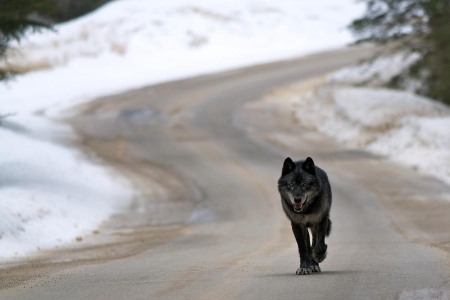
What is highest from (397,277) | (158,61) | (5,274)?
(397,277)

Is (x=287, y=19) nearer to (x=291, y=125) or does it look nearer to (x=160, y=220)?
(x=291, y=125)

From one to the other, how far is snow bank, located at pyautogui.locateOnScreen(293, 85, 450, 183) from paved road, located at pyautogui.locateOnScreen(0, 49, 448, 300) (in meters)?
1.09

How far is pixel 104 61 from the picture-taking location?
50.4m

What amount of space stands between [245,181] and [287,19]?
39.7 m

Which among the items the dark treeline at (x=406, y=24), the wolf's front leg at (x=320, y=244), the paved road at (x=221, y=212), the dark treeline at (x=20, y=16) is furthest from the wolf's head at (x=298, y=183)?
the dark treeline at (x=406, y=24)

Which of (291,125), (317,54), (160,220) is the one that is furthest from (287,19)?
(160,220)

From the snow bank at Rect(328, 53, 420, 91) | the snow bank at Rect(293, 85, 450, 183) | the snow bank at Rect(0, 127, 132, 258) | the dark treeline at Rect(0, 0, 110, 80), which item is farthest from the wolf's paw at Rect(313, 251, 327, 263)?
the snow bank at Rect(328, 53, 420, 91)

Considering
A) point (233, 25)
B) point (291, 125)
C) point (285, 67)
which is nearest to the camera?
point (291, 125)

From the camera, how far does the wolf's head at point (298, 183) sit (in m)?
9.37

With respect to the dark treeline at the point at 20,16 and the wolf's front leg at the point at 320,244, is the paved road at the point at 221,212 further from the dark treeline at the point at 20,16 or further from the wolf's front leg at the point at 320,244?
the dark treeline at the point at 20,16

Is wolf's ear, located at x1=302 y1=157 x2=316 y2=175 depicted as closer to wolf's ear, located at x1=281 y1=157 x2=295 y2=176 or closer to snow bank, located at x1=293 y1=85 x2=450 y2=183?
wolf's ear, located at x1=281 y1=157 x2=295 y2=176

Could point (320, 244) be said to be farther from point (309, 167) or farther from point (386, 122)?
point (386, 122)

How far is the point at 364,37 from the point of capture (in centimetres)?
3175

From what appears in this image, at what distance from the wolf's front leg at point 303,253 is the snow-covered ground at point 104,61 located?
25.7 feet
